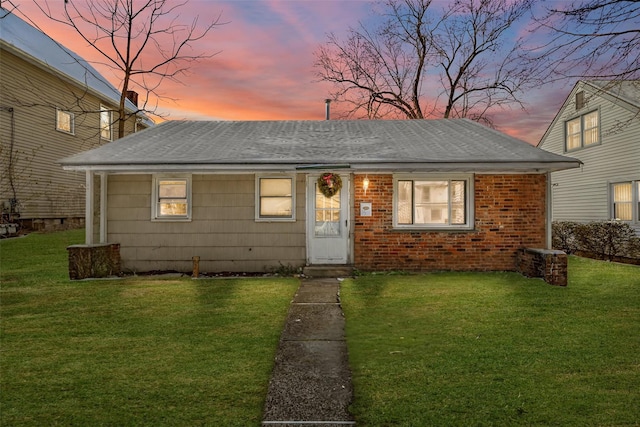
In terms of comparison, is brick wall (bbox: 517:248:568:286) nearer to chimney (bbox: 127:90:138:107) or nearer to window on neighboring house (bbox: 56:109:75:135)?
window on neighboring house (bbox: 56:109:75:135)

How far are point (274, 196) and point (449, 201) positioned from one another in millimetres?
4243

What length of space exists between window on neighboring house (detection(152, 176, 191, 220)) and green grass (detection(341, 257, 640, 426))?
478 cm

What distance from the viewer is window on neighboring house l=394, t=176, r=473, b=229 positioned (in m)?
10.5

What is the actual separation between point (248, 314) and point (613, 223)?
513 inches

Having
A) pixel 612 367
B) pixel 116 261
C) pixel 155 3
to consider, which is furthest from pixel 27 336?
pixel 155 3

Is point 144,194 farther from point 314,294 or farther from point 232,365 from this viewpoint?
point 232,365

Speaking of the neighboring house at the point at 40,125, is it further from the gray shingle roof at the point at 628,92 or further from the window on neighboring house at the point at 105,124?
the gray shingle roof at the point at 628,92

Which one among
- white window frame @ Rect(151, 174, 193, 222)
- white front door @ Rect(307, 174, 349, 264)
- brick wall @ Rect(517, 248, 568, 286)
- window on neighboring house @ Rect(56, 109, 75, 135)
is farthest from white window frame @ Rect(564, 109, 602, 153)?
window on neighboring house @ Rect(56, 109, 75, 135)

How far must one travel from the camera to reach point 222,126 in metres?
13.6

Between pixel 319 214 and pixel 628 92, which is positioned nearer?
pixel 319 214

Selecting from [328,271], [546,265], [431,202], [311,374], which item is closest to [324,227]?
[328,271]

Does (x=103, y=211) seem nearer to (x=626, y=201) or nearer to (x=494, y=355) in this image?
(x=494, y=355)

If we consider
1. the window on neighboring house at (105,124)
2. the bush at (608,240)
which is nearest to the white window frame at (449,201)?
the bush at (608,240)

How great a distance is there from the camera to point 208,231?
10555 mm
